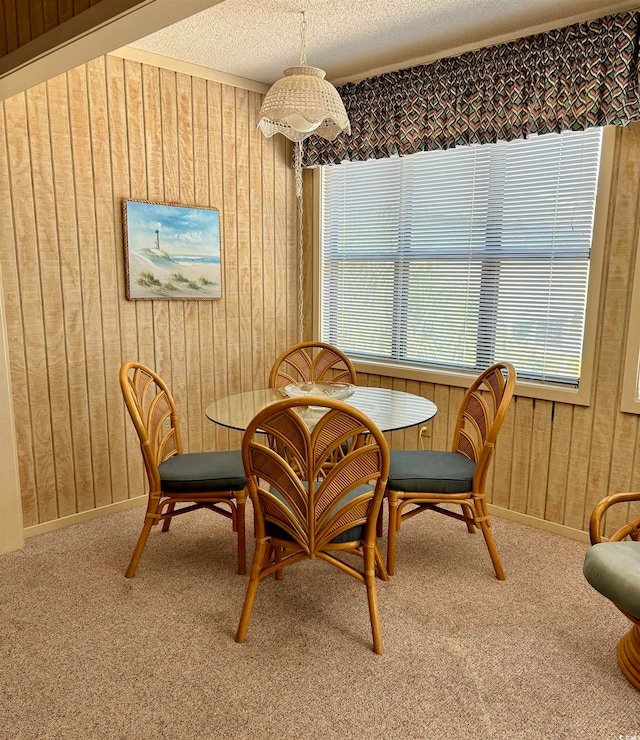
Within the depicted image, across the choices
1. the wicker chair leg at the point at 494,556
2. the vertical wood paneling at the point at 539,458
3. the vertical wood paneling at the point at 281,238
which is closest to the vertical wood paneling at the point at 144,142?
the vertical wood paneling at the point at 281,238

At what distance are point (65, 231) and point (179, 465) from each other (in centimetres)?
133

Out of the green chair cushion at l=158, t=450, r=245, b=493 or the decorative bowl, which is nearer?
the green chair cushion at l=158, t=450, r=245, b=493

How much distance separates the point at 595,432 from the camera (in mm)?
2816

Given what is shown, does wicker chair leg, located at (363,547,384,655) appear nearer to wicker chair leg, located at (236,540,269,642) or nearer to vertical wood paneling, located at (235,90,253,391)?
wicker chair leg, located at (236,540,269,642)

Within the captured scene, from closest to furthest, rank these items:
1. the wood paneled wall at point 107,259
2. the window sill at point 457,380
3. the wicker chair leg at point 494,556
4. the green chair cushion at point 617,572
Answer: the green chair cushion at point 617,572 < the wicker chair leg at point 494,556 < the wood paneled wall at point 107,259 < the window sill at point 457,380

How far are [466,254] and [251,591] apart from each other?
7.11 ft

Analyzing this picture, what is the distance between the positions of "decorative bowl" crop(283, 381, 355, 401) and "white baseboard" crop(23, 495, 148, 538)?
1.21 meters

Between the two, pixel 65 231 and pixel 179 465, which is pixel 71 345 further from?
pixel 179 465

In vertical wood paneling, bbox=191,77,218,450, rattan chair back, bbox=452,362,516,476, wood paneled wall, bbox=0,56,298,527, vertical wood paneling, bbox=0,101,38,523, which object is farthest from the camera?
vertical wood paneling, bbox=191,77,218,450

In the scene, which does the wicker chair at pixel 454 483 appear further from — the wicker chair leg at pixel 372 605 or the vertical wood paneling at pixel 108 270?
the vertical wood paneling at pixel 108 270

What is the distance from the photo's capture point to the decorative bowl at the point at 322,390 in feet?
9.04

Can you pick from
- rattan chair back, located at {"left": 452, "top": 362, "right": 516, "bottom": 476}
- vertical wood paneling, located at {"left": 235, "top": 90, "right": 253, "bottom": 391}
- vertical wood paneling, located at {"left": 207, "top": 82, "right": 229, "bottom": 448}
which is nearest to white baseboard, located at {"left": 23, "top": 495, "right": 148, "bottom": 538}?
vertical wood paneling, located at {"left": 207, "top": 82, "right": 229, "bottom": 448}

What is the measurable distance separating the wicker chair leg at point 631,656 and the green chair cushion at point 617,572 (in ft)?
0.76

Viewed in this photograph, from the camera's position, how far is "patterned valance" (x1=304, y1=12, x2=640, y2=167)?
2459 mm
